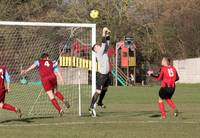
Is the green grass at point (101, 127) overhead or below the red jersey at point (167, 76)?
below

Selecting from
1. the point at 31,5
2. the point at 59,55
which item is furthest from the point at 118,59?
the point at 59,55

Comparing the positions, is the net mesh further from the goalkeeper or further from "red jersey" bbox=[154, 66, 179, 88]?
"red jersey" bbox=[154, 66, 179, 88]

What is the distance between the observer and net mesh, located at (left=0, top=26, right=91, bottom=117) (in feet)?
81.7

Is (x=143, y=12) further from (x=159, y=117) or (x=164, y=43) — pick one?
(x=159, y=117)

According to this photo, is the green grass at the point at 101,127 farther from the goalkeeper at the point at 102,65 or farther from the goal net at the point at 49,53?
the goal net at the point at 49,53

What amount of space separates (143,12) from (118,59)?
29.4 feet

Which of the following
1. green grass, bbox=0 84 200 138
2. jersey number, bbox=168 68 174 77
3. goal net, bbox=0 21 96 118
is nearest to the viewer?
green grass, bbox=0 84 200 138

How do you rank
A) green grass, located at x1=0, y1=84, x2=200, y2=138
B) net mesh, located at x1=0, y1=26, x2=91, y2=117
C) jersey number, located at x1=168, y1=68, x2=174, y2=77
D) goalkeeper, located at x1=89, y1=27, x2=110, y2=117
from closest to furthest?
green grass, located at x1=0, y1=84, x2=200, y2=138, jersey number, located at x1=168, y1=68, x2=174, y2=77, goalkeeper, located at x1=89, y1=27, x2=110, y2=117, net mesh, located at x1=0, y1=26, x2=91, y2=117

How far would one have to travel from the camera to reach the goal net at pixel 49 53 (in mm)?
24625

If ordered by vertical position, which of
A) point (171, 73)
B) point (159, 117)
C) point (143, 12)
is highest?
point (143, 12)

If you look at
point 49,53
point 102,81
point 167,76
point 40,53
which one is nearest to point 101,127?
point 102,81

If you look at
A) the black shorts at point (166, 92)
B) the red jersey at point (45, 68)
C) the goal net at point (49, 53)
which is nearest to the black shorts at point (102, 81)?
the red jersey at point (45, 68)

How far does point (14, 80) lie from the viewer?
33438mm

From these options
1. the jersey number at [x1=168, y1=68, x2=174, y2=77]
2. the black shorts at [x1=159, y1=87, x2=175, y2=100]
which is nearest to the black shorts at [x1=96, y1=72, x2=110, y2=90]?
the black shorts at [x1=159, y1=87, x2=175, y2=100]
